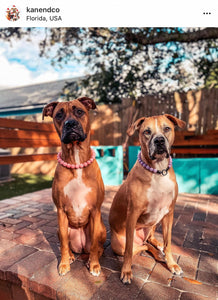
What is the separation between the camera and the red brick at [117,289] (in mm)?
1701

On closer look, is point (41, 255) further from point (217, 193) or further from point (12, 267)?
point (217, 193)

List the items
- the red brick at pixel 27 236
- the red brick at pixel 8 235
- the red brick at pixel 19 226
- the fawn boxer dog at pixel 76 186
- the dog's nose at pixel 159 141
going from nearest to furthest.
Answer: the dog's nose at pixel 159 141
the fawn boxer dog at pixel 76 186
the red brick at pixel 27 236
the red brick at pixel 8 235
the red brick at pixel 19 226

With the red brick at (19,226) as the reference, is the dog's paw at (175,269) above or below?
above

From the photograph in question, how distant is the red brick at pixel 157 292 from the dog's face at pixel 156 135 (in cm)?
111

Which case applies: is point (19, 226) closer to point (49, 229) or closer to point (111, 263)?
point (49, 229)

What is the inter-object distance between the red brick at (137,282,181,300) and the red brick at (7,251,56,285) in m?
1.03

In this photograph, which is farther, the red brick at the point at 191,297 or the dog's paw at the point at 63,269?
the dog's paw at the point at 63,269

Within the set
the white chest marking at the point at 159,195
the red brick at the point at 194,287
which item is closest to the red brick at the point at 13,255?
the white chest marking at the point at 159,195

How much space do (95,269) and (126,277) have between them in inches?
12.0

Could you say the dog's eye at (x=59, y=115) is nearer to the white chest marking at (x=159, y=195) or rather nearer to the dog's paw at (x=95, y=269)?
the white chest marking at (x=159, y=195)

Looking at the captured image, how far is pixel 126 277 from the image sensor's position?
1889mm

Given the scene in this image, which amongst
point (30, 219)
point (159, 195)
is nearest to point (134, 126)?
point (159, 195)
